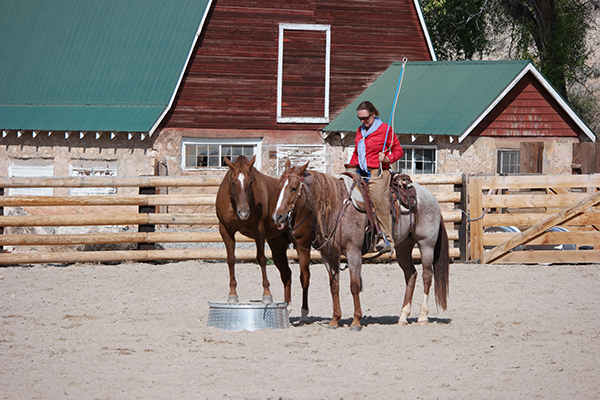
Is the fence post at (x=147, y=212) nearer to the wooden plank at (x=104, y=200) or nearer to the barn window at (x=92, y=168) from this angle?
the wooden plank at (x=104, y=200)

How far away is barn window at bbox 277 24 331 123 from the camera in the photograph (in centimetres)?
2244

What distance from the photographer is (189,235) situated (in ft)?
45.8

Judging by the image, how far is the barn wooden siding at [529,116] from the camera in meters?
20.6

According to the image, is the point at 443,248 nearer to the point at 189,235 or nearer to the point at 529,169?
the point at 189,235

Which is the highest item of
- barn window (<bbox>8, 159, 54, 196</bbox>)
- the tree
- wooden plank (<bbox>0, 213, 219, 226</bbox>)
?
the tree

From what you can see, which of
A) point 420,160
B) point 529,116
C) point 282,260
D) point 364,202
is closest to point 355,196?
point 364,202

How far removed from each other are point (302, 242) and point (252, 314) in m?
1.01

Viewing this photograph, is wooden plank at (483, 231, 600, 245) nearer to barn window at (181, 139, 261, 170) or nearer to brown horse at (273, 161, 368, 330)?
brown horse at (273, 161, 368, 330)

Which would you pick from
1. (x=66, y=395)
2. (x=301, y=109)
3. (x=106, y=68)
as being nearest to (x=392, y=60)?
(x=301, y=109)

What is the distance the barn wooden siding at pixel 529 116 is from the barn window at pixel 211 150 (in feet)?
21.9

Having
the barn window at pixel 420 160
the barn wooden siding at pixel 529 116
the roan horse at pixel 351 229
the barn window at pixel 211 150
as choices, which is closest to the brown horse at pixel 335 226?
the roan horse at pixel 351 229

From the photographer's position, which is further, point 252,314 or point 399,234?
point 399,234

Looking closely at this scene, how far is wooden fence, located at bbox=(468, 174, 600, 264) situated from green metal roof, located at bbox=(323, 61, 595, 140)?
5573 millimetres

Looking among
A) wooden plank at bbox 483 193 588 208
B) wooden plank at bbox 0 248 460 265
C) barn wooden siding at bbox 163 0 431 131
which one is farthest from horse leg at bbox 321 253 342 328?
barn wooden siding at bbox 163 0 431 131
